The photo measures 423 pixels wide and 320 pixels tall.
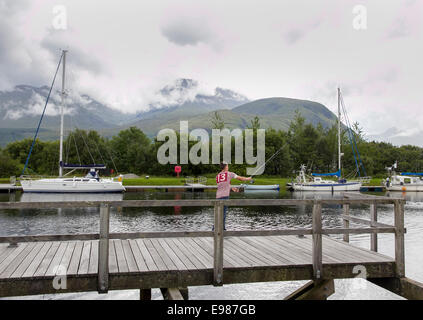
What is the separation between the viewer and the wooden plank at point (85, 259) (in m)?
6.67

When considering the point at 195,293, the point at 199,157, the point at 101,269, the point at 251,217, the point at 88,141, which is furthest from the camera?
the point at 88,141

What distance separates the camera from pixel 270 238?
A: 991 centimetres

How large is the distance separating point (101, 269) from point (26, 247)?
2.99m

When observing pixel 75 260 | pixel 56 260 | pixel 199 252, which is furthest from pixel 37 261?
pixel 199 252

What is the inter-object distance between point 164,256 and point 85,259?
1.62 metres

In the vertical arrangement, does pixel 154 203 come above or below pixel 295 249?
above

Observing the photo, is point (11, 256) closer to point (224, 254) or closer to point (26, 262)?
point (26, 262)

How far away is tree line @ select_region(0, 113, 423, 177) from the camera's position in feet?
296

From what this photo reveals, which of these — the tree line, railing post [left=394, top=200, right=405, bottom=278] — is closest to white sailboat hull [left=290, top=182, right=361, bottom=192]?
the tree line

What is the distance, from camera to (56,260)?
7.21m

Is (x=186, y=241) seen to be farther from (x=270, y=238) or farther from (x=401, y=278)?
(x=401, y=278)

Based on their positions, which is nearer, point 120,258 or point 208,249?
point 120,258

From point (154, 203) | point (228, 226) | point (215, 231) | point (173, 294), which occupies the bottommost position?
point (228, 226)
